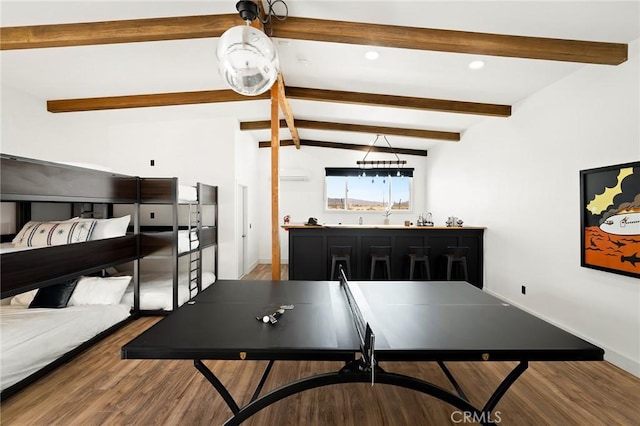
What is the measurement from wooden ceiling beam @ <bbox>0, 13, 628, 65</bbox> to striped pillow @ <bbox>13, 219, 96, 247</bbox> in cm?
166

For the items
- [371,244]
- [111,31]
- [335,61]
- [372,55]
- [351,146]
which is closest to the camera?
[111,31]

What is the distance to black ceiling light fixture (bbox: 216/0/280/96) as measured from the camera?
1.47 meters

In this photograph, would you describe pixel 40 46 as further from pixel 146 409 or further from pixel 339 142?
pixel 339 142

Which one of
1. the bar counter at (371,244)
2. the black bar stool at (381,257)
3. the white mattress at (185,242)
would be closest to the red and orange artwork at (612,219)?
the bar counter at (371,244)

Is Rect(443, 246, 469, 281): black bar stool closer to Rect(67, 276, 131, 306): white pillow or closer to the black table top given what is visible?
the black table top

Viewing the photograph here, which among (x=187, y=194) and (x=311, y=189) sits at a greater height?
(x=311, y=189)

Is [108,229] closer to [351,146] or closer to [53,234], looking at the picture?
[53,234]

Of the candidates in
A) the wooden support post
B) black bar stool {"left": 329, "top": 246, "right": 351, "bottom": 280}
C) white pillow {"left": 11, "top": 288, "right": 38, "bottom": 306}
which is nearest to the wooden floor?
white pillow {"left": 11, "top": 288, "right": 38, "bottom": 306}

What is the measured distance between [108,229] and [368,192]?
18.6 ft

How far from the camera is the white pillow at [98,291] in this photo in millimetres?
3271

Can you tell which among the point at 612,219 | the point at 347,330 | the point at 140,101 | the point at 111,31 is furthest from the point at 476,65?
the point at 140,101

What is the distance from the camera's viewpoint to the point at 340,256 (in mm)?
4328

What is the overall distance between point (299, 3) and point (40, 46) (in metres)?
2.36

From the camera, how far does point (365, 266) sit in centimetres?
451
